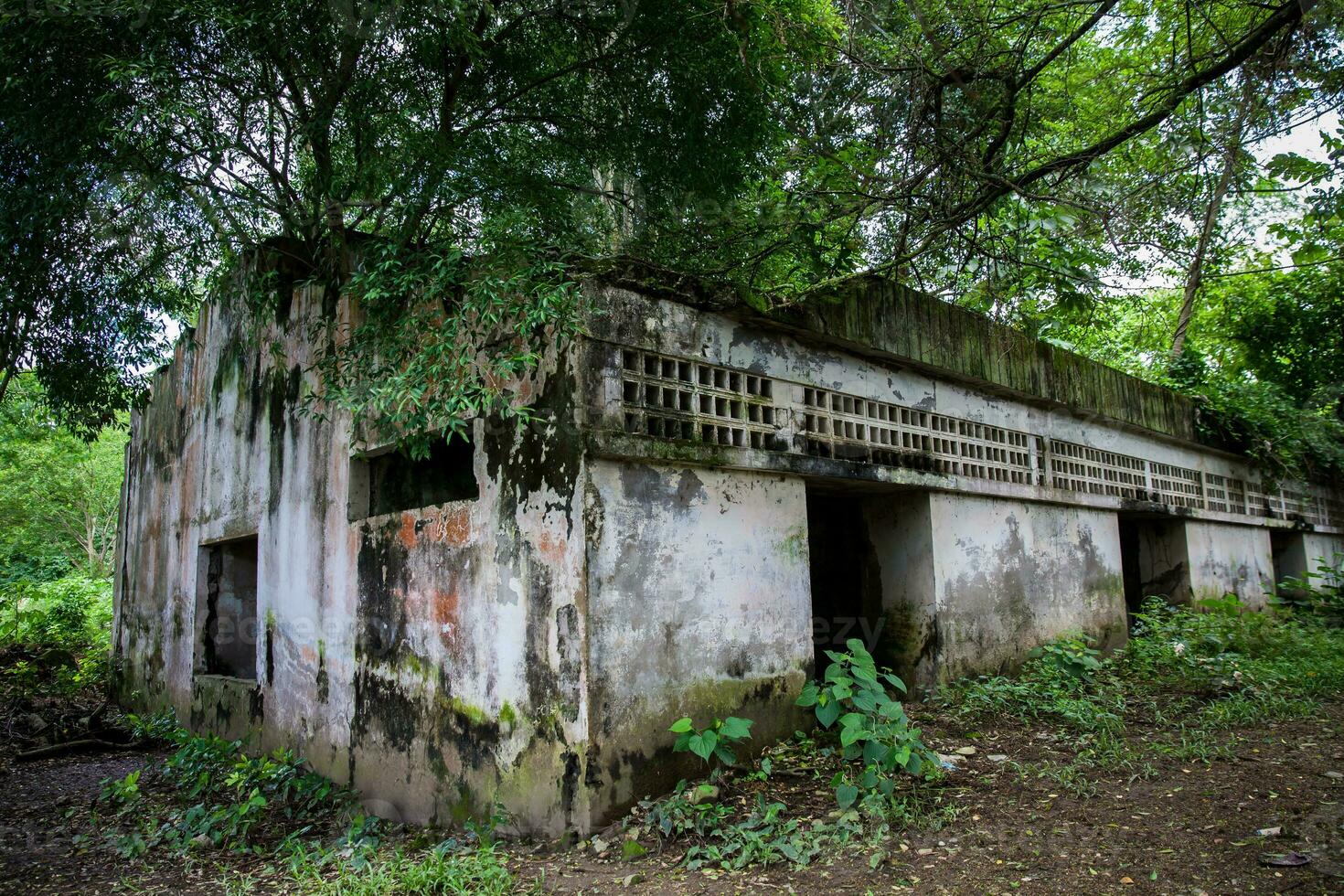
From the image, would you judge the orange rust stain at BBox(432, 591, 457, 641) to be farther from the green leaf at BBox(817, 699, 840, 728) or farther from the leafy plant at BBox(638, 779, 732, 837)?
the green leaf at BBox(817, 699, 840, 728)

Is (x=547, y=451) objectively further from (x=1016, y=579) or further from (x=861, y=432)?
(x=1016, y=579)

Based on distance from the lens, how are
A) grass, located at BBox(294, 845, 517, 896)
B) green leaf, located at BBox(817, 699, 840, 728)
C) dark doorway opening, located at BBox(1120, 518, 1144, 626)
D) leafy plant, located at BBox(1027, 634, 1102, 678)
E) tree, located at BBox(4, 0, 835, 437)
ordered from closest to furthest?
grass, located at BBox(294, 845, 517, 896) → green leaf, located at BBox(817, 699, 840, 728) → tree, located at BBox(4, 0, 835, 437) → leafy plant, located at BBox(1027, 634, 1102, 678) → dark doorway opening, located at BBox(1120, 518, 1144, 626)

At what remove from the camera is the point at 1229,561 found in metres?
10.4

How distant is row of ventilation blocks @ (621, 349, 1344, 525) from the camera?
4.57 metres

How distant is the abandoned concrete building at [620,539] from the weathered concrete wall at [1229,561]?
1.49 meters

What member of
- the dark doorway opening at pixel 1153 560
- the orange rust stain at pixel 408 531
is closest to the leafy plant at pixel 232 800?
the orange rust stain at pixel 408 531

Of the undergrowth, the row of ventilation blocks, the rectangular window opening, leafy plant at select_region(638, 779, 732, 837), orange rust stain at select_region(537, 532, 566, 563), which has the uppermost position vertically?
the row of ventilation blocks

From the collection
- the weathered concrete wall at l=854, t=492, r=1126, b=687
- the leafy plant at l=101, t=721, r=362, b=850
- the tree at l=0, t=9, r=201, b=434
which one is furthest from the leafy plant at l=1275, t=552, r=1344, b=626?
the tree at l=0, t=9, r=201, b=434

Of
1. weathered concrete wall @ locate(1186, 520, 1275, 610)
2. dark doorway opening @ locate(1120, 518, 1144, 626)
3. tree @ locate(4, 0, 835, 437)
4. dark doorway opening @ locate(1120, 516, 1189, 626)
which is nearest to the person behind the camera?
tree @ locate(4, 0, 835, 437)

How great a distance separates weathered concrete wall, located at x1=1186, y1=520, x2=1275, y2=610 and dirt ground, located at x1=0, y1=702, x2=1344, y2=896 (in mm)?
4742

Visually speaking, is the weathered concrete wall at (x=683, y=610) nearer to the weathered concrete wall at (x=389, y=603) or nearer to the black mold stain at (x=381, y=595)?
the weathered concrete wall at (x=389, y=603)

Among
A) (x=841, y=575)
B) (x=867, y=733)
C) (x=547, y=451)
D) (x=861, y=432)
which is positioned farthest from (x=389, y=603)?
(x=841, y=575)

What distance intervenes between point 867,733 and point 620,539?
1473 mm

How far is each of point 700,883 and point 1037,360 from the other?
552 centimetres
